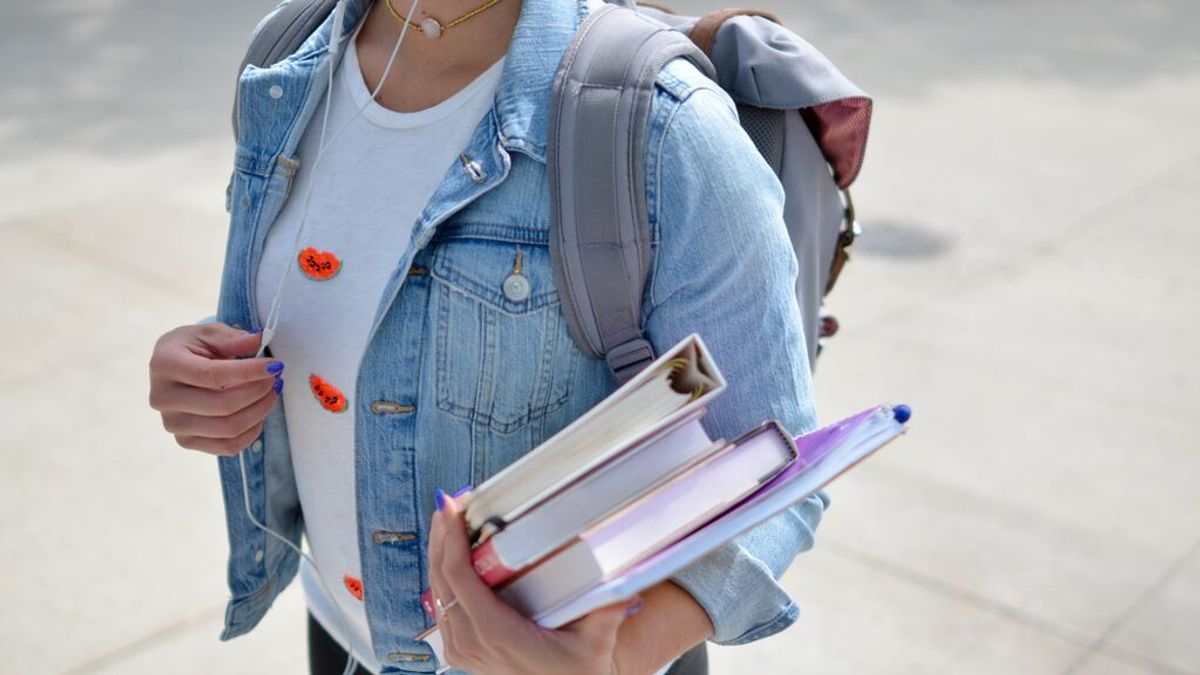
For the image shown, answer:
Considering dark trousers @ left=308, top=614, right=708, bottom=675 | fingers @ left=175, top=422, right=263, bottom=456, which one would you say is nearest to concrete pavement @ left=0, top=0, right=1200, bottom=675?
dark trousers @ left=308, top=614, right=708, bottom=675

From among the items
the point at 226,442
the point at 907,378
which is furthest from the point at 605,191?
the point at 907,378

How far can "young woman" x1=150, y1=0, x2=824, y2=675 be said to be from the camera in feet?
4.06

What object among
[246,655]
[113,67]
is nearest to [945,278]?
[246,655]

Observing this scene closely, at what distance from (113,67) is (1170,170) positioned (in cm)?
594

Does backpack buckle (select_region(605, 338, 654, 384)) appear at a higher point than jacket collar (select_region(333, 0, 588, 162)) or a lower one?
lower

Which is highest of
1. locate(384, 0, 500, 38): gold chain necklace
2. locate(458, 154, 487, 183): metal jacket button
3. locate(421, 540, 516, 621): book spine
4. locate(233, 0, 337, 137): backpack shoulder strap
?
locate(384, 0, 500, 38): gold chain necklace

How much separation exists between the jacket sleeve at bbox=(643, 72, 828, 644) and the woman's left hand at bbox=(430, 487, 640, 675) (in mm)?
157

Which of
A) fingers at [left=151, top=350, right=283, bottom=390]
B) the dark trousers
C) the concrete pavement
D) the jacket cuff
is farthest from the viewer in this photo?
the concrete pavement

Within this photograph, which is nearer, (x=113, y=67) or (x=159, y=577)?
(x=159, y=577)

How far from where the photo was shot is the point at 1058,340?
479 centimetres

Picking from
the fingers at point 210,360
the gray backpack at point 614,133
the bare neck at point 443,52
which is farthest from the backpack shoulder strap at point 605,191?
the fingers at point 210,360

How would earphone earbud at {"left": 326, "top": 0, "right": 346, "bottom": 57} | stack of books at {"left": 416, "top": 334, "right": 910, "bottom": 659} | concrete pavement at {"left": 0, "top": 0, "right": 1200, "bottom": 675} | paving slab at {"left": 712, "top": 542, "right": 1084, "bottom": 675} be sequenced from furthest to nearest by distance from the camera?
concrete pavement at {"left": 0, "top": 0, "right": 1200, "bottom": 675} < paving slab at {"left": 712, "top": 542, "right": 1084, "bottom": 675} < earphone earbud at {"left": 326, "top": 0, "right": 346, "bottom": 57} < stack of books at {"left": 416, "top": 334, "right": 910, "bottom": 659}

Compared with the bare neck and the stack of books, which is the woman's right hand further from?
the stack of books

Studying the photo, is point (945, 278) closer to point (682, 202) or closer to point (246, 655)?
point (246, 655)
